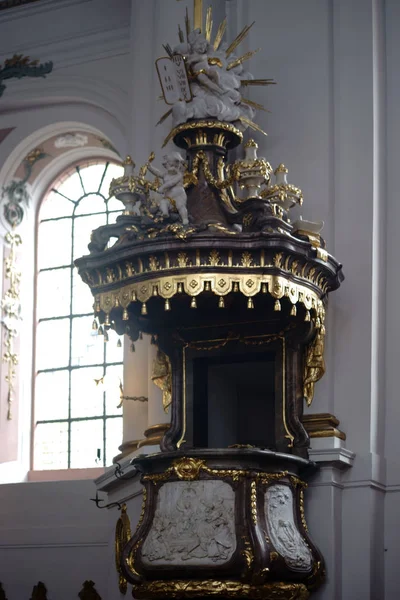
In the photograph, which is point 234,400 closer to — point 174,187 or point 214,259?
point 214,259

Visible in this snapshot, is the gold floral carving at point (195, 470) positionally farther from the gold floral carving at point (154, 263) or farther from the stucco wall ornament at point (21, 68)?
the stucco wall ornament at point (21, 68)

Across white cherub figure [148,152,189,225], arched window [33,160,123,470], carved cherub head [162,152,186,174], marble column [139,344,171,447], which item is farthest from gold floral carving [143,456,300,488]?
arched window [33,160,123,470]

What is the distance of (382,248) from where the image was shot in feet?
28.1

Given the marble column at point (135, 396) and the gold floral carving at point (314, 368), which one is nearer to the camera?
the gold floral carving at point (314, 368)

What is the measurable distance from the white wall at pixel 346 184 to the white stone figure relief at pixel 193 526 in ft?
3.02

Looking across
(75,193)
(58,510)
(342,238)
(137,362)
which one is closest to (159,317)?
(137,362)

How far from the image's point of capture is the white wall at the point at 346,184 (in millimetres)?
7902

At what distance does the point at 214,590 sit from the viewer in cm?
703

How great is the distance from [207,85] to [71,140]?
127 inches

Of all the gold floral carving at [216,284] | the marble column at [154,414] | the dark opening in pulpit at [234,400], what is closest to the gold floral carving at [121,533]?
the marble column at [154,414]

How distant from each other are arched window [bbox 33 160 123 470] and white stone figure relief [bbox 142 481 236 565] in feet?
10.9

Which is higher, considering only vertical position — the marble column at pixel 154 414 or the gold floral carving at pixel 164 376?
the gold floral carving at pixel 164 376

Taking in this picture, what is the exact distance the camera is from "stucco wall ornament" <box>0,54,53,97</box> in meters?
11.1

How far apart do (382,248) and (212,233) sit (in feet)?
5.24
